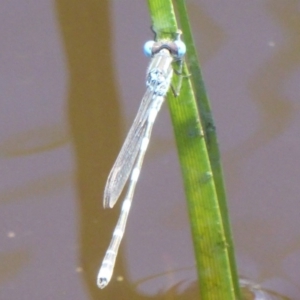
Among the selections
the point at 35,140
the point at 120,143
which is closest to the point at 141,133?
the point at 120,143

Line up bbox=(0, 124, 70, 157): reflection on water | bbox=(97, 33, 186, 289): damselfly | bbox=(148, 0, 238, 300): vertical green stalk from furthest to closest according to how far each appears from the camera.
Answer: bbox=(0, 124, 70, 157): reflection on water < bbox=(97, 33, 186, 289): damselfly < bbox=(148, 0, 238, 300): vertical green stalk

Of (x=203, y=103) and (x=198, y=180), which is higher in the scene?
(x=203, y=103)

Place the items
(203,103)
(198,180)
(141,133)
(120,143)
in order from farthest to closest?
(120,143), (141,133), (203,103), (198,180)

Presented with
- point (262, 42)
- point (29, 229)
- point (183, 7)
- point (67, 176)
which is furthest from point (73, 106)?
point (183, 7)

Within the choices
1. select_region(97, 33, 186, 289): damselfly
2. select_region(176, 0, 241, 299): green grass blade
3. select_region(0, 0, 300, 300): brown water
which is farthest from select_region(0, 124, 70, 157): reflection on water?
select_region(176, 0, 241, 299): green grass blade

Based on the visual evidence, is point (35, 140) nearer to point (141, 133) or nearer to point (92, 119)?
point (92, 119)

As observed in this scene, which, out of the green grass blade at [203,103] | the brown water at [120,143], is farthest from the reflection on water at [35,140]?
the green grass blade at [203,103]

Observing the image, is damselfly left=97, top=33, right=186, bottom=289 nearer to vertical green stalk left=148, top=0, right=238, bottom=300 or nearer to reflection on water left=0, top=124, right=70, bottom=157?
vertical green stalk left=148, top=0, right=238, bottom=300
